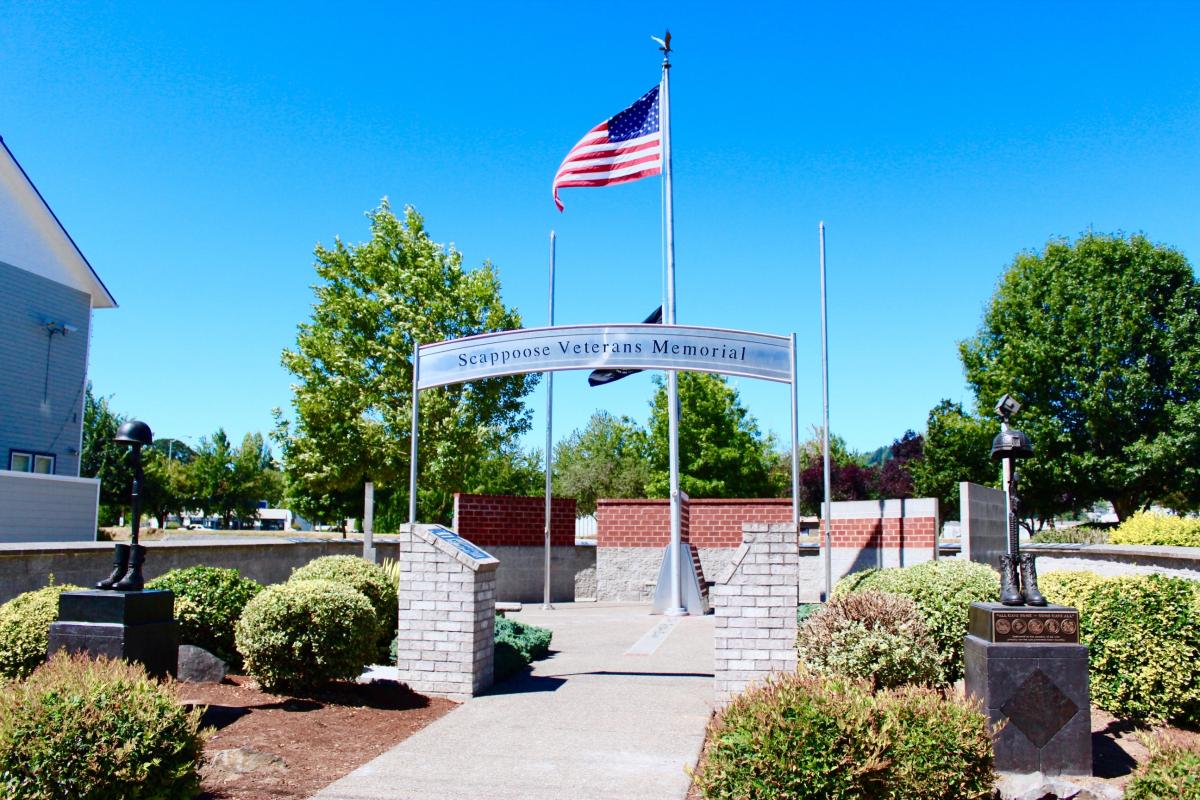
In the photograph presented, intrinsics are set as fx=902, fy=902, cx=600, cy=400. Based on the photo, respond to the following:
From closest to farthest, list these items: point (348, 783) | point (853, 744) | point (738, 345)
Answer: point (853, 744), point (348, 783), point (738, 345)

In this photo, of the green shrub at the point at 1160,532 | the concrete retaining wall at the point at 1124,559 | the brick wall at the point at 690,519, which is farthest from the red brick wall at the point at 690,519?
the green shrub at the point at 1160,532

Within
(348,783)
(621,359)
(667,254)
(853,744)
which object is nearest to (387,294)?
(667,254)

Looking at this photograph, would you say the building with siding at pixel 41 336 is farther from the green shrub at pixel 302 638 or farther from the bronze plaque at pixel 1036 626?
the bronze plaque at pixel 1036 626

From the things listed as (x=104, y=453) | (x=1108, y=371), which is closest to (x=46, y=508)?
(x=1108, y=371)

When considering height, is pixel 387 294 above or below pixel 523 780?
above

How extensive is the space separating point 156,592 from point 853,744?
5.94m

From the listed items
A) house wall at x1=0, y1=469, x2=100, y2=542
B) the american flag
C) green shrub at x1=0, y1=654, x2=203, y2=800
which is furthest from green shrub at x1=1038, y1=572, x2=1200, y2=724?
house wall at x1=0, y1=469, x2=100, y2=542

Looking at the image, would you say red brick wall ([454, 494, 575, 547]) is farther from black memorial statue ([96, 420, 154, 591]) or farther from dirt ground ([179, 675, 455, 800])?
black memorial statue ([96, 420, 154, 591])

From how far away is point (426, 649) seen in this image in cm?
946

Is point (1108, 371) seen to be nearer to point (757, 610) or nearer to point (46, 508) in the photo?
point (757, 610)

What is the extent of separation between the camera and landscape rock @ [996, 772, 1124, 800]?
20.4 ft

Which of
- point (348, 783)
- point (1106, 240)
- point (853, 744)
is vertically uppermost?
point (1106, 240)

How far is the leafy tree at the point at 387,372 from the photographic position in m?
27.0

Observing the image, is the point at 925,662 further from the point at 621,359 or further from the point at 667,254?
the point at 667,254
